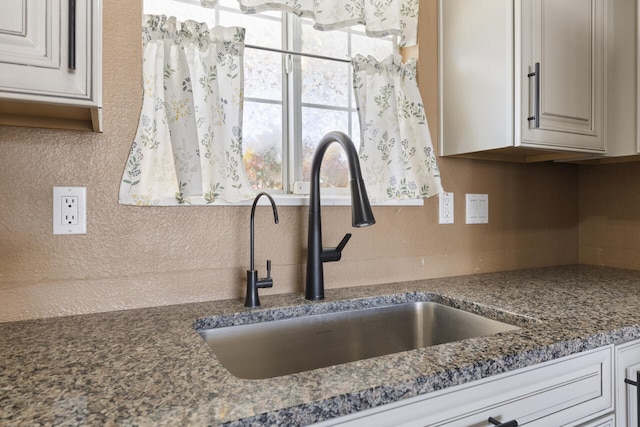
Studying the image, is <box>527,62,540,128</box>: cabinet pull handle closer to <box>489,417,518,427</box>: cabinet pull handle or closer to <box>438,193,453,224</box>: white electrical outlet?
<box>438,193,453,224</box>: white electrical outlet

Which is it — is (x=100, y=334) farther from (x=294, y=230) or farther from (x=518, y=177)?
(x=518, y=177)

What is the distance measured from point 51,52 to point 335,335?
0.92 m

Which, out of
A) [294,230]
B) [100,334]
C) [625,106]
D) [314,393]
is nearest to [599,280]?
[625,106]

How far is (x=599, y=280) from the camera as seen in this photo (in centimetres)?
148

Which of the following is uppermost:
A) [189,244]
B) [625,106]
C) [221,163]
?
[625,106]

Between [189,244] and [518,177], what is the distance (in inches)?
54.9

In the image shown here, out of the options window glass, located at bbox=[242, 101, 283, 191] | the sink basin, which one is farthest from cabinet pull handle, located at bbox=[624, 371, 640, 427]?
window glass, located at bbox=[242, 101, 283, 191]

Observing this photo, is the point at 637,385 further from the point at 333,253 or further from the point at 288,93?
the point at 288,93

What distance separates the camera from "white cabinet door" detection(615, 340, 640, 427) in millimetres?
921

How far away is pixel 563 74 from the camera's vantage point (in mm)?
1369

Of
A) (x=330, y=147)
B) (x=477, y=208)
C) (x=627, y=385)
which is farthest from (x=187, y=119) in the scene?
(x=627, y=385)

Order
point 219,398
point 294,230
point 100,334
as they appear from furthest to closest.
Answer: point 294,230
point 100,334
point 219,398

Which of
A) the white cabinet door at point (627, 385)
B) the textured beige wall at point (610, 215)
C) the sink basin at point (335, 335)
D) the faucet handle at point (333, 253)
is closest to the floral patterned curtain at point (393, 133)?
the faucet handle at point (333, 253)

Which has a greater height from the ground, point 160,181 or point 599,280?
point 160,181
